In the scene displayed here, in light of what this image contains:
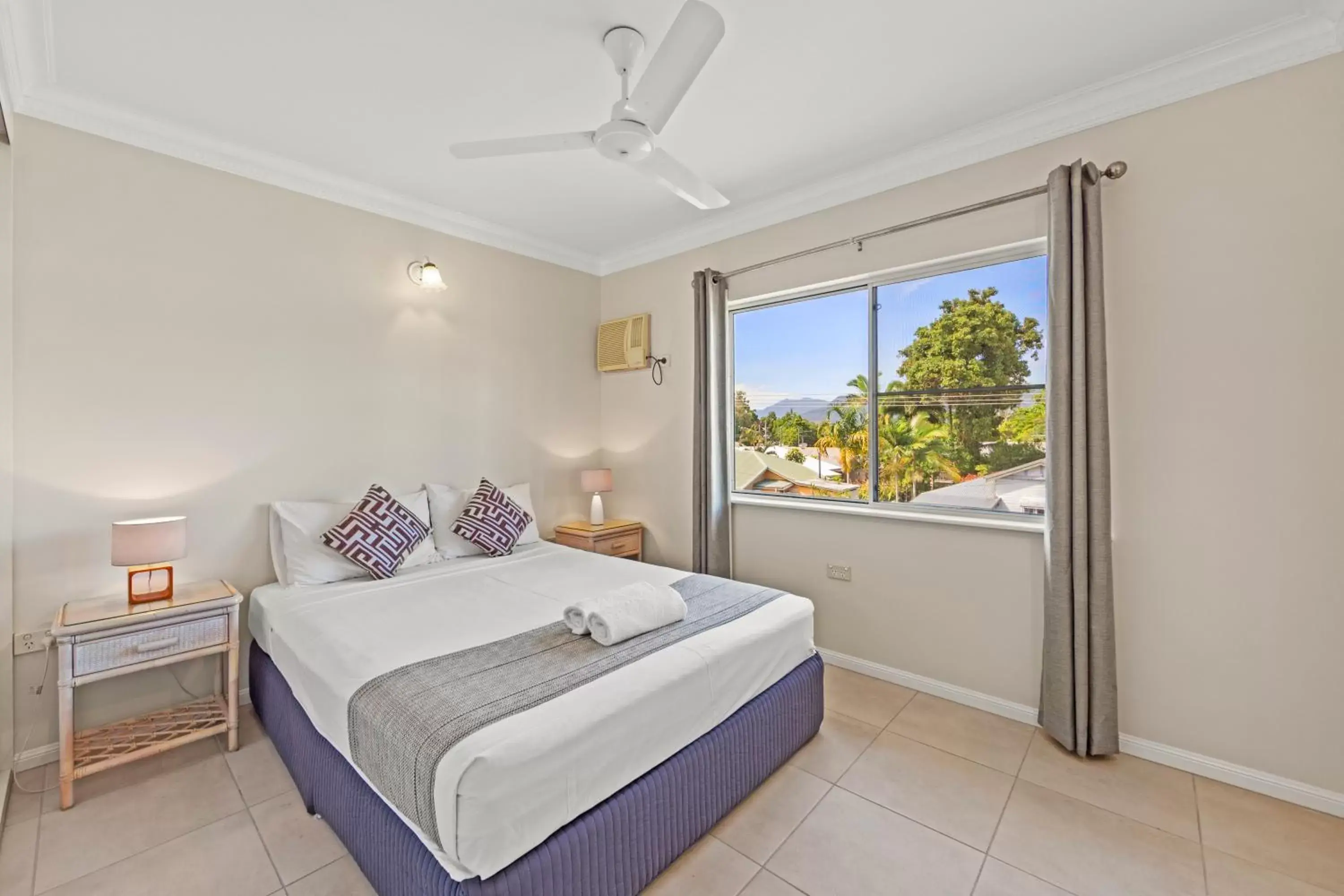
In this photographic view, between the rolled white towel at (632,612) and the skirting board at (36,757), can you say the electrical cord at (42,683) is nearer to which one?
the skirting board at (36,757)

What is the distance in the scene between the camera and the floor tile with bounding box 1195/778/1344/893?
1.74 metres

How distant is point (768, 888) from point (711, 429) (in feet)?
8.08

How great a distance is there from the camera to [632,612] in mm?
2072

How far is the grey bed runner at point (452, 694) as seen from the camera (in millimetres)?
1434

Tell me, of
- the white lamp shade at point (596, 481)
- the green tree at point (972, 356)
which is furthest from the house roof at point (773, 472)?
the white lamp shade at point (596, 481)

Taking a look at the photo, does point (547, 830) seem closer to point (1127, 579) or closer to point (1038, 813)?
point (1038, 813)

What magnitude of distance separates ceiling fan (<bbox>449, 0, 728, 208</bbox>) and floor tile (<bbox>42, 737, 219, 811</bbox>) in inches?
104

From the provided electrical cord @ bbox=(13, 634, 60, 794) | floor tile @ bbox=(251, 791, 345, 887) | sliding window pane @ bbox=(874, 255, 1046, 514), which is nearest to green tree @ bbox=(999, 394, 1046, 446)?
sliding window pane @ bbox=(874, 255, 1046, 514)

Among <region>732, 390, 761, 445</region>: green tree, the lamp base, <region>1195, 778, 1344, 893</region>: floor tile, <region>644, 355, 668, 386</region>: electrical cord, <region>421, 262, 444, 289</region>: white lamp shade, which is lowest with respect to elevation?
<region>1195, 778, 1344, 893</region>: floor tile

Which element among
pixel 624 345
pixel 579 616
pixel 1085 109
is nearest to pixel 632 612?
pixel 579 616

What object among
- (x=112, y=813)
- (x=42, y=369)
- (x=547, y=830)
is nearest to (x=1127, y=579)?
(x=547, y=830)

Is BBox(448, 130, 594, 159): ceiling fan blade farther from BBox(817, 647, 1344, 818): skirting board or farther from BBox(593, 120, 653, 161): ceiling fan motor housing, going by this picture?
BBox(817, 647, 1344, 818): skirting board

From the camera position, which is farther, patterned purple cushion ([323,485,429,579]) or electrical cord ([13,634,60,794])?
patterned purple cushion ([323,485,429,579])

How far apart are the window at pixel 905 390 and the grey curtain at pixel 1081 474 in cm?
28
